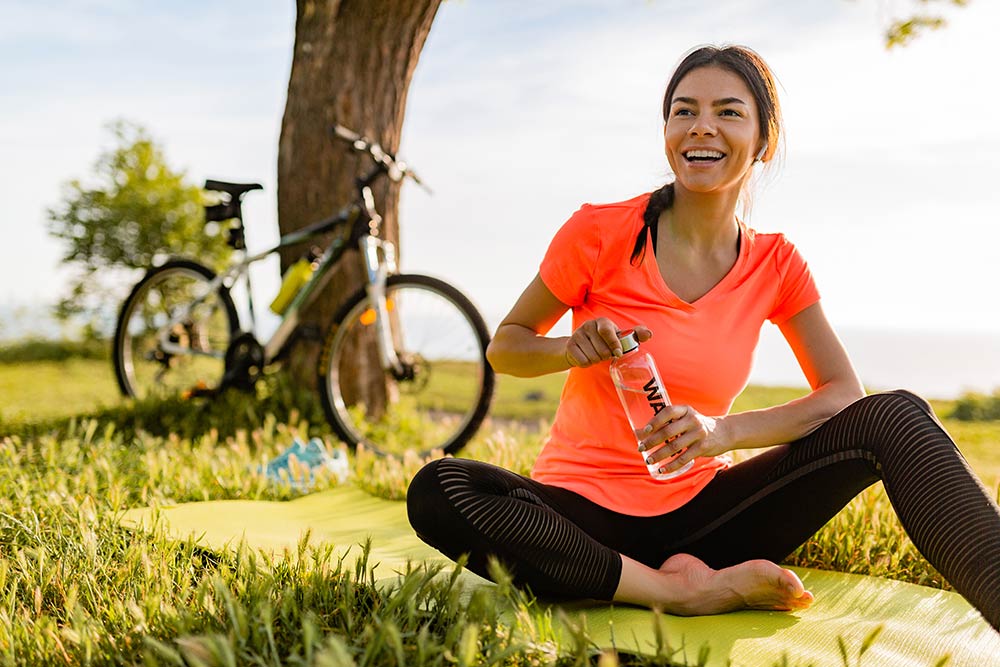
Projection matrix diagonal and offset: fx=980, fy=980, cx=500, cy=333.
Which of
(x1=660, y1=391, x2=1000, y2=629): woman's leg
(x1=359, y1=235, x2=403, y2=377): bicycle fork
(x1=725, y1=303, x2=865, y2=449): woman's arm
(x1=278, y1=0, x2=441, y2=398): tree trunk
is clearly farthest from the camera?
(x1=278, y1=0, x2=441, y2=398): tree trunk

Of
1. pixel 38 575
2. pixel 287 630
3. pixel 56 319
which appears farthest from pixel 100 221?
pixel 287 630

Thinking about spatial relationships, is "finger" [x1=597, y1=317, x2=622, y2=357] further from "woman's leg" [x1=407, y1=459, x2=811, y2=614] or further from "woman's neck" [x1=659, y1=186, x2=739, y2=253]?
"woman's neck" [x1=659, y1=186, x2=739, y2=253]

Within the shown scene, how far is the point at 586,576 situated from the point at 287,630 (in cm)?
71

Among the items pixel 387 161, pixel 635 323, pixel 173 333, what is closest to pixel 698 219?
pixel 635 323

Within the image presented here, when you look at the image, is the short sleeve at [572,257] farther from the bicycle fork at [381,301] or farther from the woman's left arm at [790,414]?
the bicycle fork at [381,301]

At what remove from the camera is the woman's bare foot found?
2.38m

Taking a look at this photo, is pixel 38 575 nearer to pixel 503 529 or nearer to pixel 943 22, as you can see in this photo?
pixel 503 529

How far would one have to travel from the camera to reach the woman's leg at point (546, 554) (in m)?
2.34

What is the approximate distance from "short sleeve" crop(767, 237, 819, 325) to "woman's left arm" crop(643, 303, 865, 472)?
0.09 feet

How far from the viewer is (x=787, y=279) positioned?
2.78m

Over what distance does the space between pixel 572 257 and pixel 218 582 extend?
1248 mm

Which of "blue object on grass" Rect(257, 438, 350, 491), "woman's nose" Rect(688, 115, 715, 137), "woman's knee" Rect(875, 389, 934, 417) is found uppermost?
"woman's nose" Rect(688, 115, 715, 137)

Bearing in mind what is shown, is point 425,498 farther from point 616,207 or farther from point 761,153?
point 761,153

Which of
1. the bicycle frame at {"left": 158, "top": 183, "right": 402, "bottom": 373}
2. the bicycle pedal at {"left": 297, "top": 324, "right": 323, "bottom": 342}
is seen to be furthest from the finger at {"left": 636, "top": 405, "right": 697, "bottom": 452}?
the bicycle pedal at {"left": 297, "top": 324, "right": 323, "bottom": 342}
